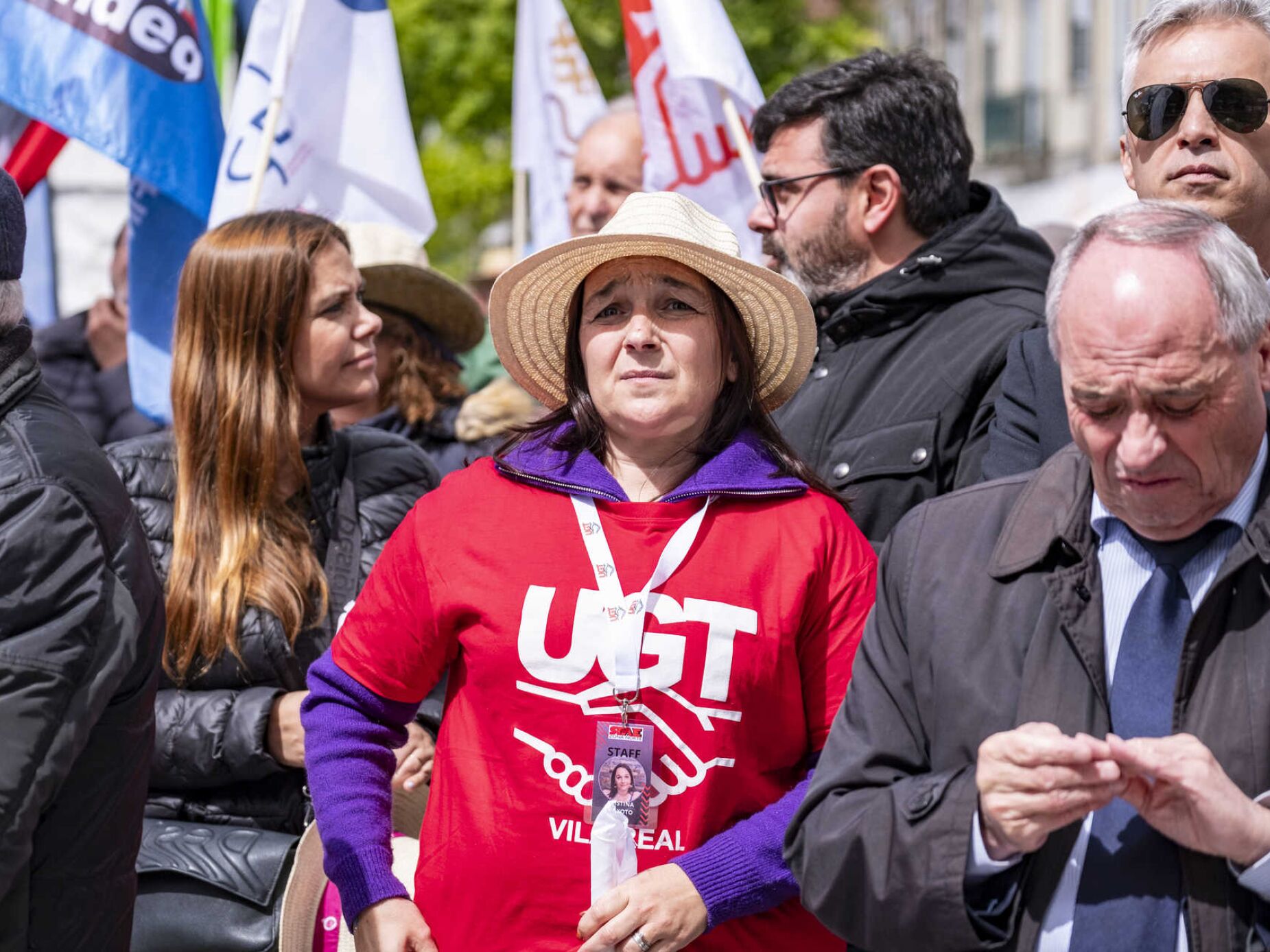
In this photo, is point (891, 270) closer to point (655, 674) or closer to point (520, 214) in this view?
point (655, 674)

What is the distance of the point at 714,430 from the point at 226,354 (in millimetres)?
1469

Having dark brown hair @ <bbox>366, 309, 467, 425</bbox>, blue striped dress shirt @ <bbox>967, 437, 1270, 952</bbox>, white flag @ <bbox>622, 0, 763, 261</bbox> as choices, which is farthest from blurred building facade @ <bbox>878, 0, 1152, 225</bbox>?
blue striped dress shirt @ <bbox>967, 437, 1270, 952</bbox>

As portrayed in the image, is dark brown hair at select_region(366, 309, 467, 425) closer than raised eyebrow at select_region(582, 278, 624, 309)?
No

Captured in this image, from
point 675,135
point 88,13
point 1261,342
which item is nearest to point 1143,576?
point 1261,342

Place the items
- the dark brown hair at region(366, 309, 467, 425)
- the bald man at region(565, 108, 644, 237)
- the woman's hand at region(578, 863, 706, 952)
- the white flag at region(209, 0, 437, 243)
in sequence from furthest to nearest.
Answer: the bald man at region(565, 108, 644, 237) → the white flag at region(209, 0, 437, 243) → the dark brown hair at region(366, 309, 467, 425) → the woman's hand at region(578, 863, 706, 952)

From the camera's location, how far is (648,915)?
268 cm

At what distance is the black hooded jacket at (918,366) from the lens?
360 cm

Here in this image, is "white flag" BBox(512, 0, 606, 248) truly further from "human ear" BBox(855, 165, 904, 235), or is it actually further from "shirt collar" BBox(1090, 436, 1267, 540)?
"shirt collar" BBox(1090, 436, 1267, 540)

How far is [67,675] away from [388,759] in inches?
26.0

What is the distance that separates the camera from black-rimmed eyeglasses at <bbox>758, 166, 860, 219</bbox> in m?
4.14

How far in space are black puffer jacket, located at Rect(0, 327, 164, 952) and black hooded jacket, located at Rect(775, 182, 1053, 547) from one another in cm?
157

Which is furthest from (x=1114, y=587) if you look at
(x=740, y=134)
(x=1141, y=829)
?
(x=740, y=134)

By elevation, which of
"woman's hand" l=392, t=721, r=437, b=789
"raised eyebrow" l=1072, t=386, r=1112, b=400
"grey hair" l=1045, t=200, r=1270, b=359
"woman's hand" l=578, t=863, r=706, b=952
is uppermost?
"grey hair" l=1045, t=200, r=1270, b=359

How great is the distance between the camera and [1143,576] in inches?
87.0
